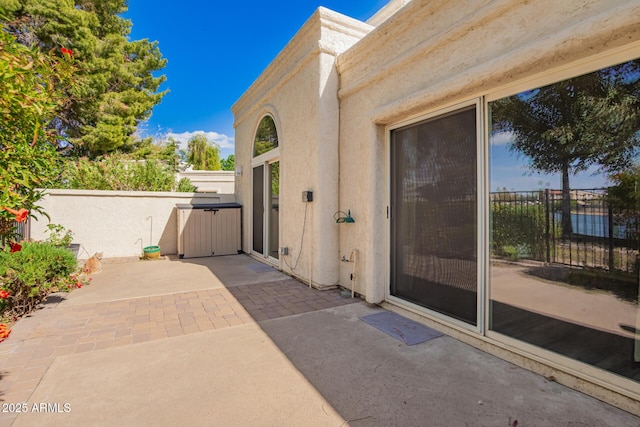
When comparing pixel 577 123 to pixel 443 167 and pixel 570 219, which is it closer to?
pixel 570 219

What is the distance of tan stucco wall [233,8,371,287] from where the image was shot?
18.5ft

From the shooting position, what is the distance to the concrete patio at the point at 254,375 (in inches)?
91.5

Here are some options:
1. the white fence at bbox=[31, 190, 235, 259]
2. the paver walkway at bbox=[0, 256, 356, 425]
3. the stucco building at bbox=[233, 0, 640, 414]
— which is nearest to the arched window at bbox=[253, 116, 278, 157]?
the stucco building at bbox=[233, 0, 640, 414]

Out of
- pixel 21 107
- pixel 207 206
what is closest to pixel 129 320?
pixel 21 107

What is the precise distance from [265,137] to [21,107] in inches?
266

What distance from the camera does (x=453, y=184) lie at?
147 inches

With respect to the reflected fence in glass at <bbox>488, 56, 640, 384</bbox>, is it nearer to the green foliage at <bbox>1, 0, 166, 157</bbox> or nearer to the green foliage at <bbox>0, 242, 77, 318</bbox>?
the green foliage at <bbox>0, 242, 77, 318</bbox>

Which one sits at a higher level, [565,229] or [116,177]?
[116,177]


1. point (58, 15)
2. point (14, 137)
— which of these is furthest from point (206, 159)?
point (14, 137)

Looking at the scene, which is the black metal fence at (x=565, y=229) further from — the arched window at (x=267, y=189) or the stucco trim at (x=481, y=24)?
the arched window at (x=267, y=189)

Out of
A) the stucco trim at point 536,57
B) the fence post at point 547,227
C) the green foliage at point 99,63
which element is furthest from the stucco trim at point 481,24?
the green foliage at point 99,63

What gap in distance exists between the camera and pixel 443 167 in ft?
12.7

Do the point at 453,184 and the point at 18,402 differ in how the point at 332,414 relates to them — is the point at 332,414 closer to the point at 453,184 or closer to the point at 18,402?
the point at 18,402

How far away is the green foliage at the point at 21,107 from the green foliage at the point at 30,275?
2.60 meters
